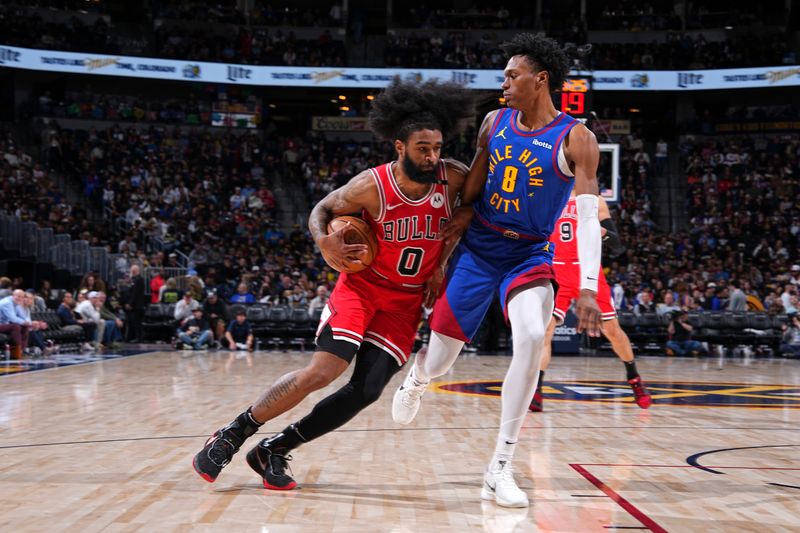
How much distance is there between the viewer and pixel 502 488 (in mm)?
3852

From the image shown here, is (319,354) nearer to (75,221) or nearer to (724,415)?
(724,415)

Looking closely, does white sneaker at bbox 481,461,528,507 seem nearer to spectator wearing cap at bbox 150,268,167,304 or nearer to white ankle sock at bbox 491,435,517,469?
white ankle sock at bbox 491,435,517,469

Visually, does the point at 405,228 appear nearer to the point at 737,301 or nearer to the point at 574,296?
the point at 574,296

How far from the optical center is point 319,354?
163 inches

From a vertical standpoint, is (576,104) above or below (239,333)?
above

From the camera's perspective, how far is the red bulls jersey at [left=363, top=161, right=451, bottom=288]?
4230 mm

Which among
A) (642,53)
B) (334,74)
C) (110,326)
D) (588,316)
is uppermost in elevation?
(642,53)

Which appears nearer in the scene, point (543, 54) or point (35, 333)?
point (543, 54)

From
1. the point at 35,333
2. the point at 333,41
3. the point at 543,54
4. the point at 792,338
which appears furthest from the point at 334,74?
the point at 543,54

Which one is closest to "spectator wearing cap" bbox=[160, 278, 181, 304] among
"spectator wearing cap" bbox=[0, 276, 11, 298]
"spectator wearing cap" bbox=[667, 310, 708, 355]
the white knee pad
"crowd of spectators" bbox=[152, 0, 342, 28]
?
"spectator wearing cap" bbox=[0, 276, 11, 298]

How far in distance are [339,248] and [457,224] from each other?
0.67m

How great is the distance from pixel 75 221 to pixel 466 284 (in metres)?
19.2

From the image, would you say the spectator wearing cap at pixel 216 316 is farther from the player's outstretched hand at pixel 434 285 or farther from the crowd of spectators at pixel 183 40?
the crowd of spectators at pixel 183 40

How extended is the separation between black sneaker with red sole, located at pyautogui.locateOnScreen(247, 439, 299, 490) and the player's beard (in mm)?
1478
